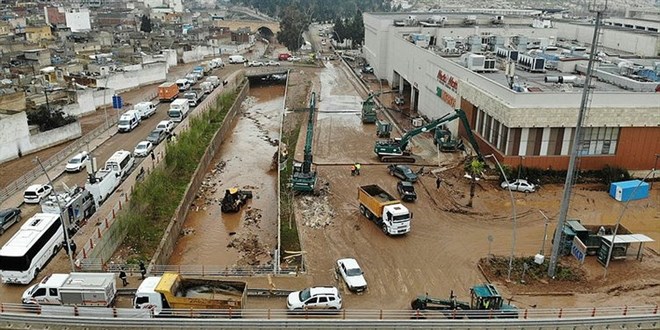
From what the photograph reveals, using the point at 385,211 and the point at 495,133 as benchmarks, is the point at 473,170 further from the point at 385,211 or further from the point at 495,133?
the point at 385,211

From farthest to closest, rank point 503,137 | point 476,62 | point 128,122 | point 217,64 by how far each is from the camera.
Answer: point 217,64, point 128,122, point 476,62, point 503,137

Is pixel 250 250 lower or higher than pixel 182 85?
lower

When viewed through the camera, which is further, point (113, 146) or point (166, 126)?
point (166, 126)

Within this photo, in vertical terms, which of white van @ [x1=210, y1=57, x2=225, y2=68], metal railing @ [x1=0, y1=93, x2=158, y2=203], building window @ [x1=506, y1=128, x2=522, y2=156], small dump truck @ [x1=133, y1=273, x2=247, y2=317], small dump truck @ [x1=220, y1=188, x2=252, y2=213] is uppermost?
building window @ [x1=506, y1=128, x2=522, y2=156]

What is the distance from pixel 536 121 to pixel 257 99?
39.9 meters

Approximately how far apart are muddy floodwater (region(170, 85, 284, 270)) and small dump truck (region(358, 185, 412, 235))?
5.13 metres

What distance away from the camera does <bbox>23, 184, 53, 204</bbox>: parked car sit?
26375 millimetres

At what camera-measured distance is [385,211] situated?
941 inches

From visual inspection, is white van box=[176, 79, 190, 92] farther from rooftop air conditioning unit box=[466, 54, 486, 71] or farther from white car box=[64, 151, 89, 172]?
rooftop air conditioning unit box=[466, 54, 486, 71]

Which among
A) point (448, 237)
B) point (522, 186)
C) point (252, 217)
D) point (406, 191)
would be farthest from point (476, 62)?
point (252, 217)

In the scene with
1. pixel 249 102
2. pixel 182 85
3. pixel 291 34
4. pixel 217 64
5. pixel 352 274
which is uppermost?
pixel 291 34

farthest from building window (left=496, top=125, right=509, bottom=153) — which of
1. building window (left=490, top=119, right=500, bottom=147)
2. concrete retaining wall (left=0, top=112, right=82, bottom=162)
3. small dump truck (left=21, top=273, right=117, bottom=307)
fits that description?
concrete retaining wall (left=0, top=112, right=82, bottom=162)

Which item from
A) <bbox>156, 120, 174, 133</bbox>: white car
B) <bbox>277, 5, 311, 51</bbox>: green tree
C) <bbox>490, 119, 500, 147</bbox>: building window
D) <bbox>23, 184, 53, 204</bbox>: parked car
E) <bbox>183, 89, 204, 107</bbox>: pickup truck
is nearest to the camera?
<bbox>23, 184, 53, 204</bbox>: parked car

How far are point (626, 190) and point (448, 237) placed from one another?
11.9 meters
